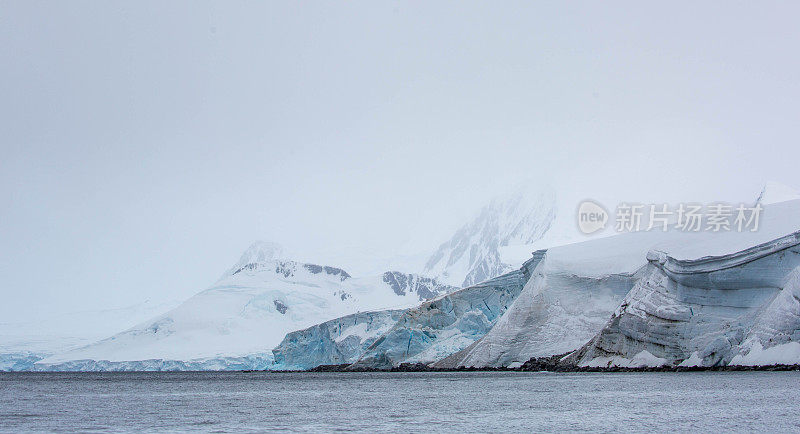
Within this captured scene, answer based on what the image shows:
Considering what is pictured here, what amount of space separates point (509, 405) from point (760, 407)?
10.1 m

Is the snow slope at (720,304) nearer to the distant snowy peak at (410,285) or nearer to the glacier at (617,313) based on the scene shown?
the glacier at (617,313)

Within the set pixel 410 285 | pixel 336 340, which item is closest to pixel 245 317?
pixel 410 285

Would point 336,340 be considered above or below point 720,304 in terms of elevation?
above

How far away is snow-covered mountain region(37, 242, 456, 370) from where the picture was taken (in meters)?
157

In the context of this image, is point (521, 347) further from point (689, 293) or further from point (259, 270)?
point (259, 270)

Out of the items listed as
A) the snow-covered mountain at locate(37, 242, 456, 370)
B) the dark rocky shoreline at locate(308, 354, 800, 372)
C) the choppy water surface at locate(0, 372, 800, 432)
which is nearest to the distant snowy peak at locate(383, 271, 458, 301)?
the snow-covered mountain at locate(37, 242, 456, 370)

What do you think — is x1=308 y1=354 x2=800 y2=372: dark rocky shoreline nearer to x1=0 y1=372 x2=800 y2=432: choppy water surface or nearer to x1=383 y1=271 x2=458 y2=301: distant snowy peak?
x1=0 y1=372 x2=800 y2=432: choppy water surface

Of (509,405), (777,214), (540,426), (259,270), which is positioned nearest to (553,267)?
(777,214)

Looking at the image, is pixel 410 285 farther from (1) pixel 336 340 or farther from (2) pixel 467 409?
(2) pixel 467 409

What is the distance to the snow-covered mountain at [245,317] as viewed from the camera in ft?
516

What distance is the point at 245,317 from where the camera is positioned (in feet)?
559

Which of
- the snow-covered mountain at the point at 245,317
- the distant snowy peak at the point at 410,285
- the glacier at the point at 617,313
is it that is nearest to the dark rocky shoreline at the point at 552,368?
the glacier at the point at 617,313

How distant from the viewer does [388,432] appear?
88.4ft

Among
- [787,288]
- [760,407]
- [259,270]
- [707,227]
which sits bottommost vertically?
[760,407]
